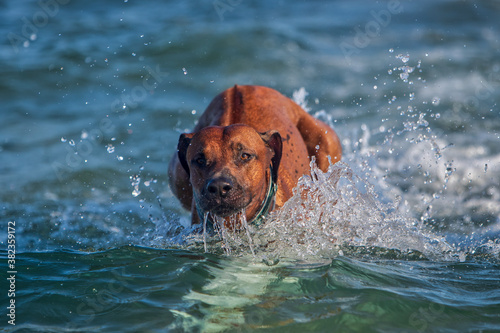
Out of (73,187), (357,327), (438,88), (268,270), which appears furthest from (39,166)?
(438,88)

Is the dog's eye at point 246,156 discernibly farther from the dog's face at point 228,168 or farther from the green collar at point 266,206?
the green collar at point 266,206

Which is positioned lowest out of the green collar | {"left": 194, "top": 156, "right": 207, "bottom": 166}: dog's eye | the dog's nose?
the green collar

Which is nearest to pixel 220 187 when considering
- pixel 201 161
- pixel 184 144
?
pixel 201 161

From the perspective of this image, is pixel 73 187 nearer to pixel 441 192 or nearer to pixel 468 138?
pixel 441 192

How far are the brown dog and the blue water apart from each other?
296 millimetres

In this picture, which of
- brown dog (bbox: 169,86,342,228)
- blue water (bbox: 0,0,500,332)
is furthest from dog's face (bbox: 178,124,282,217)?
blue water (bbox: 0,0,500,332)

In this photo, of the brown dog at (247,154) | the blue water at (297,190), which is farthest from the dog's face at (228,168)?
the blue water at (297,190)

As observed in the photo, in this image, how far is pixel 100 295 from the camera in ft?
12.5

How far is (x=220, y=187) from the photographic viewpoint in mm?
3988

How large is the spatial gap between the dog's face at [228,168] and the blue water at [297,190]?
427 millimetres

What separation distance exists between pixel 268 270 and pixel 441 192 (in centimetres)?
412

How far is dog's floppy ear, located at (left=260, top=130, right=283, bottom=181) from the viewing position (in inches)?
181

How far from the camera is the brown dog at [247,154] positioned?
415 centimetres

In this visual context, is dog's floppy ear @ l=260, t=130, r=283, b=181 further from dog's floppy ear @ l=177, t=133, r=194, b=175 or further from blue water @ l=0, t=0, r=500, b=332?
dog's floppy ear @ l=177, t=133, r=194, b=175
